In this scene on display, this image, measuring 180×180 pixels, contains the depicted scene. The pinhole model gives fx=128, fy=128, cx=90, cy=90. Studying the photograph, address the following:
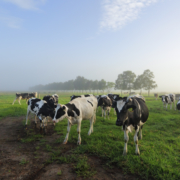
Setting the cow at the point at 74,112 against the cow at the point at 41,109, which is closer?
the cow at the point at 74,112

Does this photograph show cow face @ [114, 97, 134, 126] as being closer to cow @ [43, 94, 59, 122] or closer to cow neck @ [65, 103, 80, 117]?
cow neck @ [65, 103, 80, 117]

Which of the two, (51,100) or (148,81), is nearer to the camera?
(51,100)

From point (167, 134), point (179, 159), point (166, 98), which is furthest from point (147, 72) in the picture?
point (179, 159)

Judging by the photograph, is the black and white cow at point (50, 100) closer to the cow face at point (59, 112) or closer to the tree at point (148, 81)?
the cow face at point (59, 112)

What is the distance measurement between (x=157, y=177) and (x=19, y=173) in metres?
4.41

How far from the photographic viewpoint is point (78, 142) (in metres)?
6.68

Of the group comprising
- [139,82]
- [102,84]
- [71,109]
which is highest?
[139,82]

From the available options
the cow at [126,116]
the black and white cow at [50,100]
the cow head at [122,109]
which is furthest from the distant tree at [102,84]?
the cow head at [122,109]

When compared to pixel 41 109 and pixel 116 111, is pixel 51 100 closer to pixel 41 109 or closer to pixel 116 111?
pixel 41 109

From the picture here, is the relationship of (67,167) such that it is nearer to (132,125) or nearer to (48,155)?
(48,155)

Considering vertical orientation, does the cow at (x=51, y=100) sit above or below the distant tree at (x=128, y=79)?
below

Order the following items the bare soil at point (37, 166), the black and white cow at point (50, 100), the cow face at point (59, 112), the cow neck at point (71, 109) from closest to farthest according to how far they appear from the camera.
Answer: the bare soil at point (37, 166)
the cow face at point (59, 112)
the cow neck at point (71, 109)
the black and white cow at point (50, 100)

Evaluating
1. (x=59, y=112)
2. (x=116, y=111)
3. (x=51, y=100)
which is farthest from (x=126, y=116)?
(x=51, y=100)

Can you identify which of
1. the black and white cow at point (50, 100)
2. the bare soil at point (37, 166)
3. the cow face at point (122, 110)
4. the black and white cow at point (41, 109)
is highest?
the cow face at point (122, 110)
